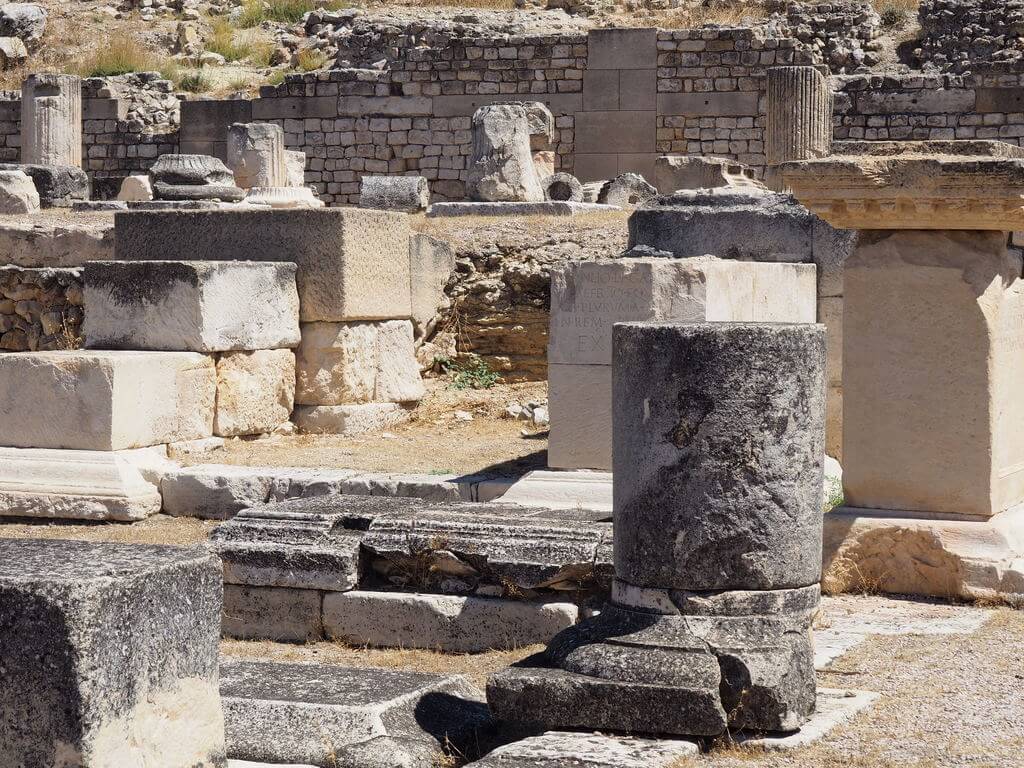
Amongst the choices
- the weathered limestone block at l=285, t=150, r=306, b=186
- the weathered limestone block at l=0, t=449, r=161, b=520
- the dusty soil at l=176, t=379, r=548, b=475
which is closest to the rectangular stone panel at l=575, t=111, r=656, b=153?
the weathered limestone block at l=285, t=150, r=306, b=186

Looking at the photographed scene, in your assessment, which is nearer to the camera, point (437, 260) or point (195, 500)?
point (195, 500)

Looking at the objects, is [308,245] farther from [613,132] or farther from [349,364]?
[613,132]

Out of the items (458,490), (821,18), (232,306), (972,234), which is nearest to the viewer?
(972,234)

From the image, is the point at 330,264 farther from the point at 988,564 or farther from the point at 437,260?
the point at 988,564

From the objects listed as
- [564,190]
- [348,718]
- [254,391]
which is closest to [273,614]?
[348,718]

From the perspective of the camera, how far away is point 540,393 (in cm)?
1038

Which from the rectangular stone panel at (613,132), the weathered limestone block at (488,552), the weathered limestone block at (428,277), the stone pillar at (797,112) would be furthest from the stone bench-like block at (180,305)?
the rectangular stone panel at (613,132)

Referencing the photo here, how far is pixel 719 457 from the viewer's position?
4457 mm

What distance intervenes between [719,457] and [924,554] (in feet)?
6.30

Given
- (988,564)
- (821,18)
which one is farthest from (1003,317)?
(821,18)

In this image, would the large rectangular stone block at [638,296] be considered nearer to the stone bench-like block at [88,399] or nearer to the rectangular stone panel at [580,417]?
the rectangular stone panel at [580,417]

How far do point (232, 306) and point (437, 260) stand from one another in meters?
2.23

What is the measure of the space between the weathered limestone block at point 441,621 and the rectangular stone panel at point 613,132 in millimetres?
18040

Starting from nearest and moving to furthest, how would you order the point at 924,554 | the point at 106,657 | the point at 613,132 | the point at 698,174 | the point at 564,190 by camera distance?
the point at 106,657
the point at 924,554
the point at 564,190
the point at 698,174
the point at 613,132
